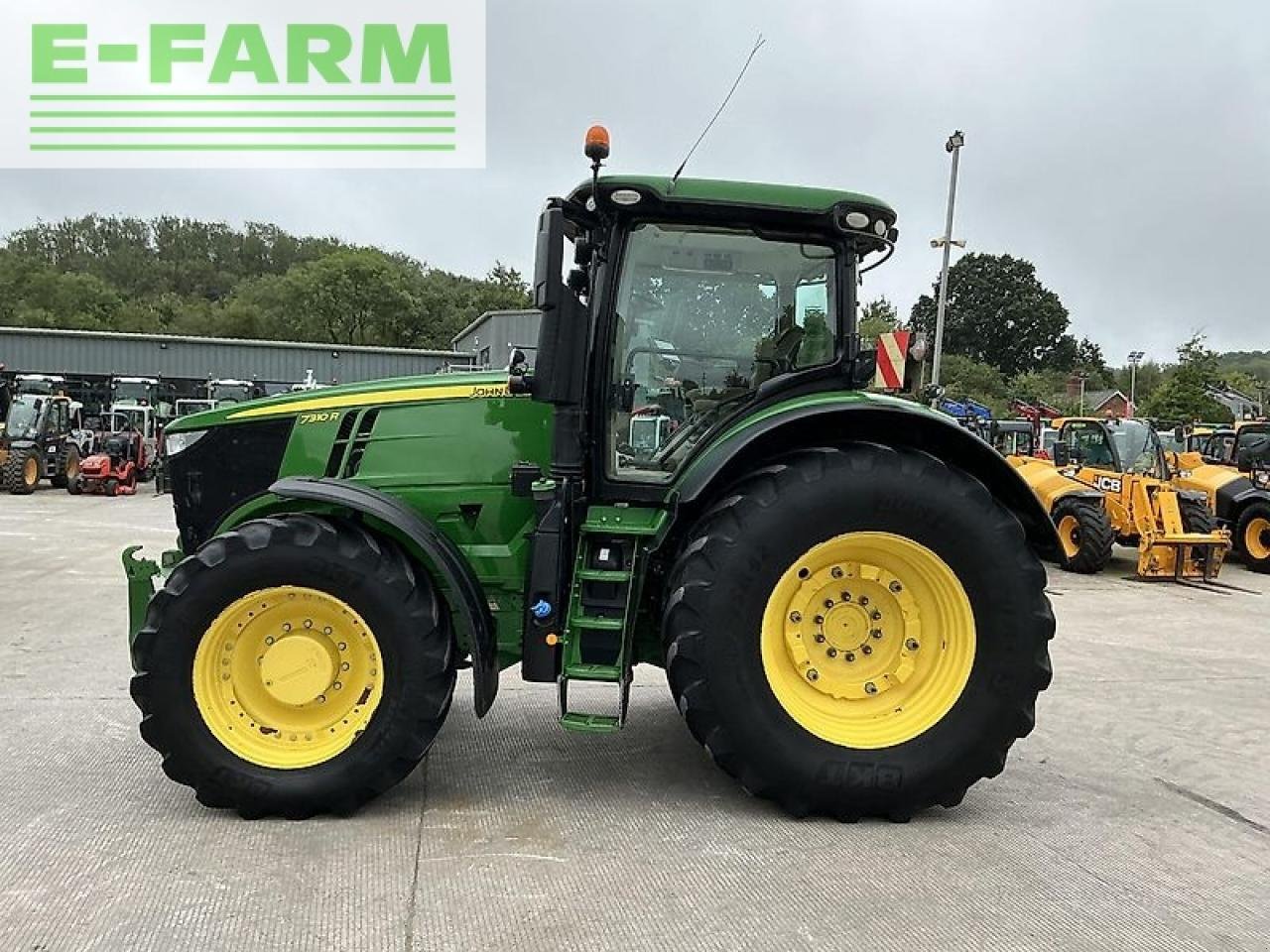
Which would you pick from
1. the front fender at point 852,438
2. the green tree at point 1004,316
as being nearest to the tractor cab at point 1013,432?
the front fender at point 852,438

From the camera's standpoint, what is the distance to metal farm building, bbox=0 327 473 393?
31.8 m

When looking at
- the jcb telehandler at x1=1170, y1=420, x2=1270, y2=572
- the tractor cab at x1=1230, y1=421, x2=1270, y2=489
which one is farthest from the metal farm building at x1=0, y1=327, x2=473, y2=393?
the jcb telehandler at x1=1170, y1=420, x2=1270, y2=572

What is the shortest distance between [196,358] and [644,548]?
32.6 meters

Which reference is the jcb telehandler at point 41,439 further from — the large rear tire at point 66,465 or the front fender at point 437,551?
the front fender at point 437,551

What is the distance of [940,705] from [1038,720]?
179cm

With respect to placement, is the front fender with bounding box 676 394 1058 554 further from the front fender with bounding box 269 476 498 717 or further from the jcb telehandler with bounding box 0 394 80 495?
the jcb telehandler with bounding box 0 394 80 495

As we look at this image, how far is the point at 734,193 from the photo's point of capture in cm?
376

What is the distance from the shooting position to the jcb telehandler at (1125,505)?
1098 cm

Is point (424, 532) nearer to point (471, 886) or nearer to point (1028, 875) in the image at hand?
point (471, 886)

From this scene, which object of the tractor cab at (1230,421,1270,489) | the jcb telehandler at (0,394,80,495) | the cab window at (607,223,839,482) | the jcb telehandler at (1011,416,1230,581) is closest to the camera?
the cab window at (607,223,839,482)

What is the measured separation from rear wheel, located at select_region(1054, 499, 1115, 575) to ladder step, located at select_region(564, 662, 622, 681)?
29.1 feet

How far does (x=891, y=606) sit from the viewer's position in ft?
12.5

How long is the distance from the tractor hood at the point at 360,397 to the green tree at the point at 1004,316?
67836 mm

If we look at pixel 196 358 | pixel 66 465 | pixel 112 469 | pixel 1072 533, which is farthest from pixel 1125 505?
pixel 196 358
